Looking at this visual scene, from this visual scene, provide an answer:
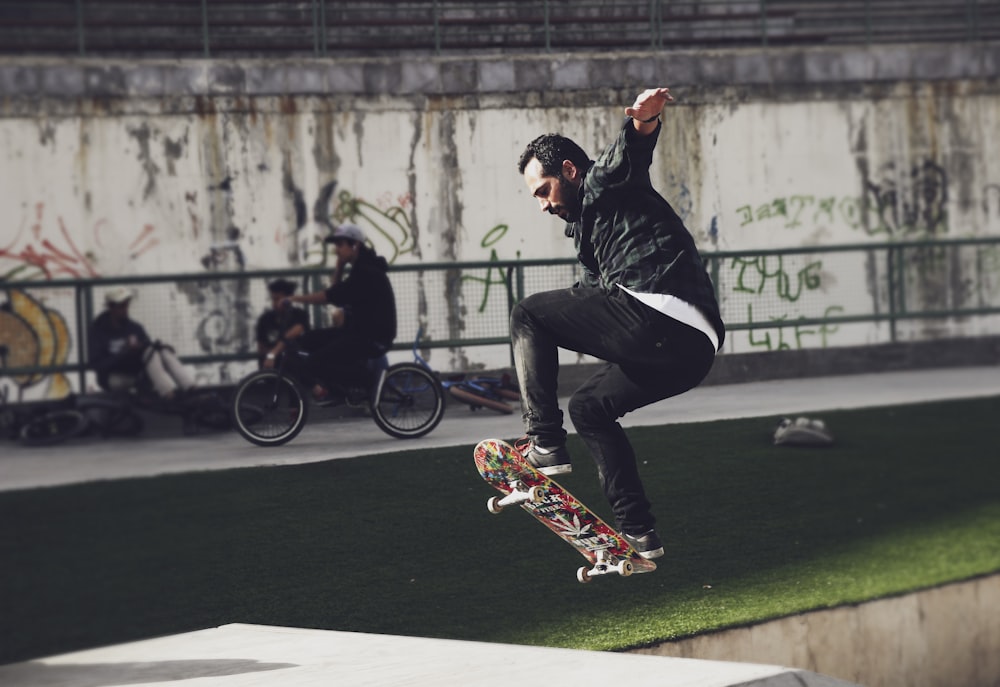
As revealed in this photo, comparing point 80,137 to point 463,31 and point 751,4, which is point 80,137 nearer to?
point 463,31

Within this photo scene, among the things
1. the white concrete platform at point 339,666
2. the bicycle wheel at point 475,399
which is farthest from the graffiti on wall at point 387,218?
the white concrete platform at point 339,666

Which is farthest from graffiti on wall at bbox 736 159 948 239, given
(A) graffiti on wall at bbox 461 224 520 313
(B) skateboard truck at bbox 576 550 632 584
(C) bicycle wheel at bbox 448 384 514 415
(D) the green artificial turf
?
(B) skateboard truck at bbox 576 550 632 584

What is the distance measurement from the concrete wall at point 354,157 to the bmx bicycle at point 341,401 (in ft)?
1.15

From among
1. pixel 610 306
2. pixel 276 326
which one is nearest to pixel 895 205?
pixel 610 306

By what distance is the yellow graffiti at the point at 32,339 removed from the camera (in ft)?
22.0

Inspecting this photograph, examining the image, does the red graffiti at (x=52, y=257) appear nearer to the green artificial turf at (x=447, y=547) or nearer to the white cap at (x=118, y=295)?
the white cap at (x=118, y=295)

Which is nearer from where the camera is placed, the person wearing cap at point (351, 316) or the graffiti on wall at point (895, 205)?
the person wearing cap at point (351, 316)

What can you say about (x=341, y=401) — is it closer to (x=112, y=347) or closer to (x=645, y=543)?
(x=112, y=347)

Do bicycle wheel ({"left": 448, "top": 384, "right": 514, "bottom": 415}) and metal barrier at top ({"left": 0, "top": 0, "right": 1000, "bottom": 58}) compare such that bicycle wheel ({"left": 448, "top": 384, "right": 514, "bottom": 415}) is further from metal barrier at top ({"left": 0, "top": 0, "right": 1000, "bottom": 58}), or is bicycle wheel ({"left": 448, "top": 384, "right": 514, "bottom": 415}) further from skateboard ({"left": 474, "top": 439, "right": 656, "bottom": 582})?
metal barrier at top ({"left": 0, "top": 0, "right": 1000, "bottom": 58})

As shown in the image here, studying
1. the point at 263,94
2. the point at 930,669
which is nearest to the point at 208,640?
the point at 263,94

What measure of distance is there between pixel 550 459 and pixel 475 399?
3.65 feet

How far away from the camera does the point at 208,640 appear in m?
5.84

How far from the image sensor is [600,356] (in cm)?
518

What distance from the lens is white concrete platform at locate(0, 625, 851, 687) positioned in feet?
17.6
